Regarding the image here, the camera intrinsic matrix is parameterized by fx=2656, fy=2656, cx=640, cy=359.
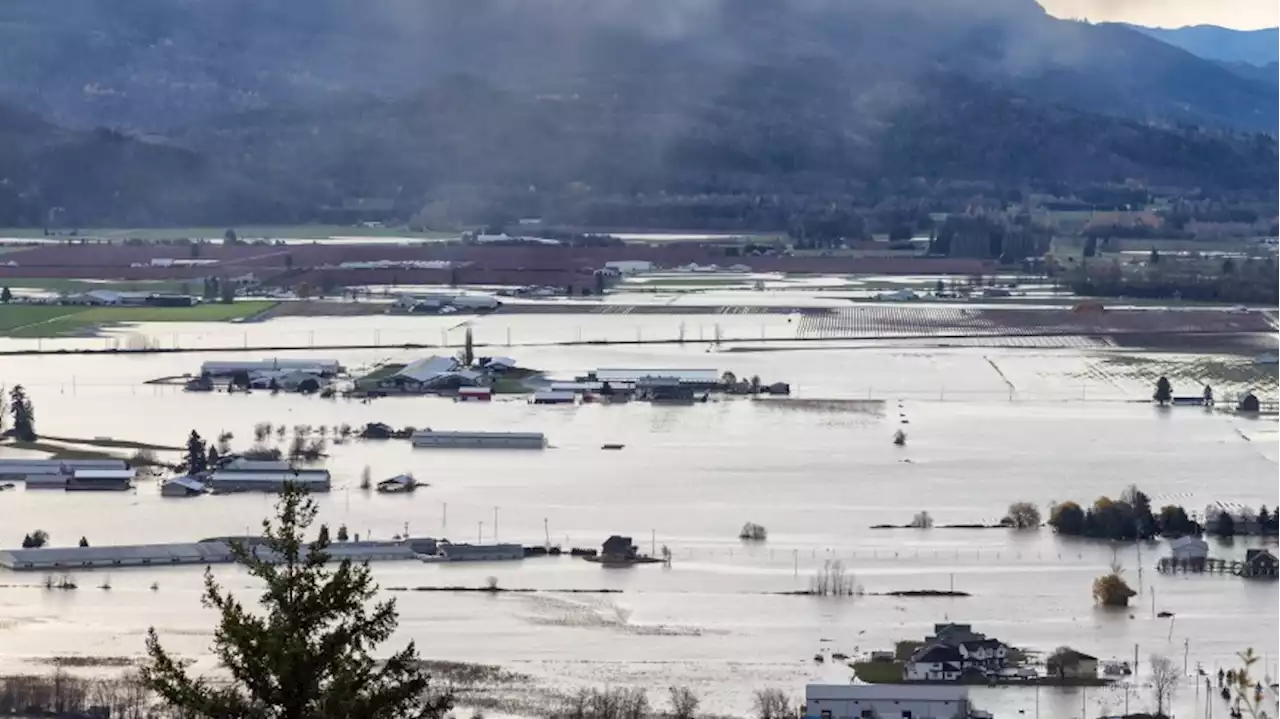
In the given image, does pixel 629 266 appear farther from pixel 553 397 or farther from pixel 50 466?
pixel 50 466

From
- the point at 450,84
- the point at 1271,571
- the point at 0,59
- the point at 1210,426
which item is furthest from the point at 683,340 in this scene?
the point at 0,59

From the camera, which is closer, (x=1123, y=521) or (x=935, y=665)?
(x=935, y=665)

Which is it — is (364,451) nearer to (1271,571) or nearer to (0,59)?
(1271,571)

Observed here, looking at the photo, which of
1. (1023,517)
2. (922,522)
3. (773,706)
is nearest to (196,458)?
(922,522)

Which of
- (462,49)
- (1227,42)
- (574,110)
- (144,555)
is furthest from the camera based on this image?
(1227,42)

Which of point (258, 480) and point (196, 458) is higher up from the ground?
point (196, 458)

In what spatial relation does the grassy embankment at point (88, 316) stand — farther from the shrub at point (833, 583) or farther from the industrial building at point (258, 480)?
the shrub at point (833, 583)
